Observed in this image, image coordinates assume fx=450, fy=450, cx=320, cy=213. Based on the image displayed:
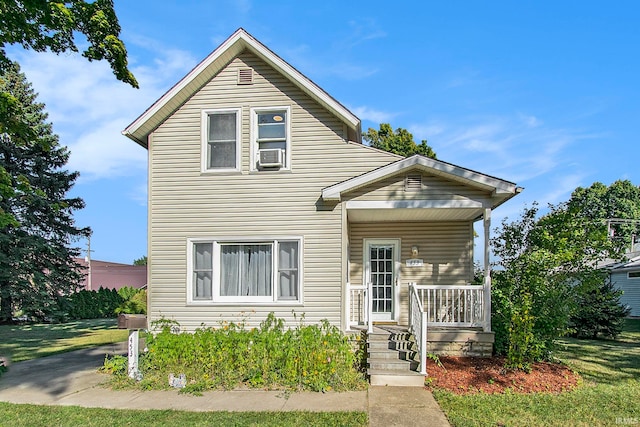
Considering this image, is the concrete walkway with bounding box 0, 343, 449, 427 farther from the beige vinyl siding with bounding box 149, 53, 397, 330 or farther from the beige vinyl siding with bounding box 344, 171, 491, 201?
the beige vinyl siding with bounding box 344, 171, 491, 201

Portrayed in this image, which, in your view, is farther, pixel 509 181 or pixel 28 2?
pixel 28 2

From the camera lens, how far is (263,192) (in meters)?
9.81

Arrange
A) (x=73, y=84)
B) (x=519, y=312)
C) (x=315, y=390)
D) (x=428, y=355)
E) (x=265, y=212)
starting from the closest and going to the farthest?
(x=315, y=390) < (x=519, y=312) < (x=428, y=355) < (x=265, y=212) < (x=73, y=84)

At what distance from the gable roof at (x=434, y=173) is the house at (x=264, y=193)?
0.08 ft

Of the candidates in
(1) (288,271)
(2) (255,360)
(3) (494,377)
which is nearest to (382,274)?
(1) (288,271)

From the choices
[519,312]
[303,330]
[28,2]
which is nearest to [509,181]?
[519,312]

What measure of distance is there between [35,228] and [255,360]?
18.7 metres

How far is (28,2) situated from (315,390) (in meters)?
10.1

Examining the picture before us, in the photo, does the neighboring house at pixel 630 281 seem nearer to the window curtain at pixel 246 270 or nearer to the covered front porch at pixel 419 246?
the covered front porch at pixel 419 246

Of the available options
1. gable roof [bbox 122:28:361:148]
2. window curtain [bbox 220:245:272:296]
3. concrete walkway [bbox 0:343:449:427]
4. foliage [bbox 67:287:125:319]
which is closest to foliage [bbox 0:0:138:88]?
gable roof [bbox 122:28:361:148]

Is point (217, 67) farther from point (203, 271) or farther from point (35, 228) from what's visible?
point (35, 228)

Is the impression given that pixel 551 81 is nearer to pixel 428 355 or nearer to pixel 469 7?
pixel 469 7

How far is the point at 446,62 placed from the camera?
10.9 metres

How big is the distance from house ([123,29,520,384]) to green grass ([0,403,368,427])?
9.74ft
